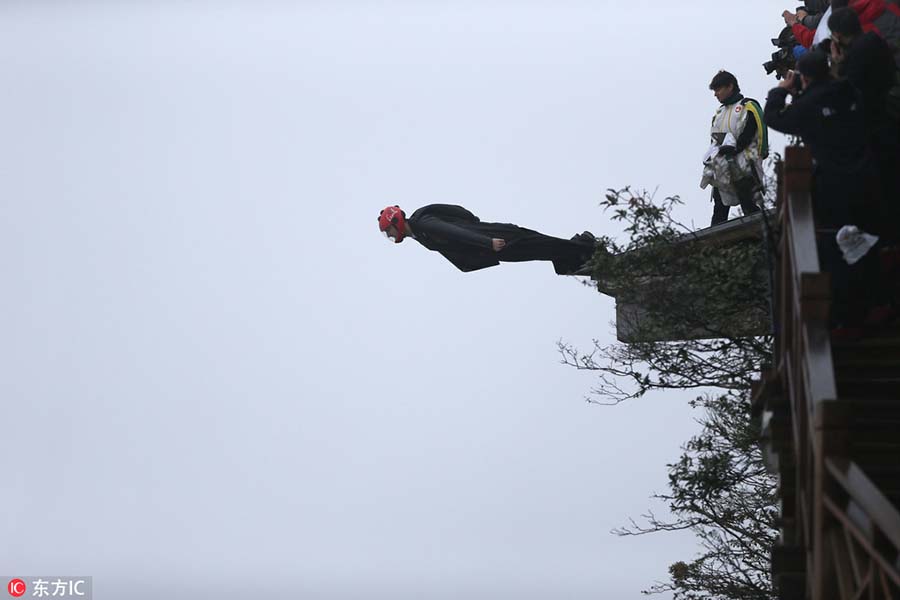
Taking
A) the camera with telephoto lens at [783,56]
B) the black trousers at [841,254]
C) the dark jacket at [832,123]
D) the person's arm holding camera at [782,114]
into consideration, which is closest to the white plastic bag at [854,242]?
the black trousers at [841,254]

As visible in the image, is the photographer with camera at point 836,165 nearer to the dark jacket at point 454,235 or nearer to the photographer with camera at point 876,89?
the photographer with camera at point 876,89

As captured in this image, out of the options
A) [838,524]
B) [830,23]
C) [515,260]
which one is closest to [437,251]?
[515,260]

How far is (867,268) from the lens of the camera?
6.31m

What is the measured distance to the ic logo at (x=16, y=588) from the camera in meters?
17.1

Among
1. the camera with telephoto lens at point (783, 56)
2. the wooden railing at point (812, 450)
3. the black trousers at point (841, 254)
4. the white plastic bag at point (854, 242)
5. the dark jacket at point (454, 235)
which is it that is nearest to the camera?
the wooden railing at point (812, 450)

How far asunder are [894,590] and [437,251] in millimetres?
8977

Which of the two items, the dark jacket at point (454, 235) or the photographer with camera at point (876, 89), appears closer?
the photographer with camera at point (876, 89)

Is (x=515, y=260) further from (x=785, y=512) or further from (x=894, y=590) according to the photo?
(x=894, y=590)

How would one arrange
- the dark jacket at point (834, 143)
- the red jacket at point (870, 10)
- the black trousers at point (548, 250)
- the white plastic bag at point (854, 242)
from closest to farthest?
the white plastic bag at point (854, 242) < the dark jacket at point (834, 143) < the red jacket at point (870, 10) < the black trousers at point (548, 250)

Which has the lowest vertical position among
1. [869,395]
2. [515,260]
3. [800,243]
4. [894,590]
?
[894,590]

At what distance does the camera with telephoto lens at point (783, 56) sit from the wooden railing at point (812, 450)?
4.39 metres

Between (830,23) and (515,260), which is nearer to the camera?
(830,23)

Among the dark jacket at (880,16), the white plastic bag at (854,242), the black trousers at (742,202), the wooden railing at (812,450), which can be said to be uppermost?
the black trousers at (742,202)

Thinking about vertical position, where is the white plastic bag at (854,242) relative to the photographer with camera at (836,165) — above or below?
below
